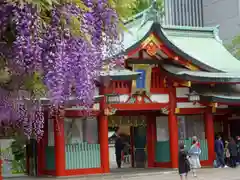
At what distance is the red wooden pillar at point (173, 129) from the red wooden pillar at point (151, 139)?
120 centimetres

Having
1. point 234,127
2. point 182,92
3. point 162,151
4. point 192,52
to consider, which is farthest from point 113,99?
point 234,127

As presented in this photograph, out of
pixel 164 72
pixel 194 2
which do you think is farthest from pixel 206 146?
pixel 194 2

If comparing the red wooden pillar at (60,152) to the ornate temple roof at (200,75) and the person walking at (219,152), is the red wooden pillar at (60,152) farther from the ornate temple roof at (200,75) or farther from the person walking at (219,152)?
the person walking at (219,152)

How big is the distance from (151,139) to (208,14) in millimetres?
40023

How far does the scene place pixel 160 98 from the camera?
57.3ft

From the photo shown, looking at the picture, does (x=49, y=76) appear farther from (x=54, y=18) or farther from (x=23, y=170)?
(x=23, y=170)

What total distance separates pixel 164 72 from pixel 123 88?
1.69 m

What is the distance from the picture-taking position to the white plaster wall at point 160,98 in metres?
17.4

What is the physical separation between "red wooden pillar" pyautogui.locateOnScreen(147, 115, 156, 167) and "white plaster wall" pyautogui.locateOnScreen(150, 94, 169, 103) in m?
1.38

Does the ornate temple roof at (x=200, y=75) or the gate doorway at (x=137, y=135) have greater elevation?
the ornate temple roof at (x=200, y=75)

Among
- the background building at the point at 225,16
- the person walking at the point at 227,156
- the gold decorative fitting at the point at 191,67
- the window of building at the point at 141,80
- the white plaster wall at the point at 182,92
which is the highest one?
the background building at the point at 225,16

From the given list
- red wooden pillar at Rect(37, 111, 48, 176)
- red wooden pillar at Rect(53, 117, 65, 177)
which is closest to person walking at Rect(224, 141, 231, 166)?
→ red wooden pillar at Rect(53, 117, 65, 177)

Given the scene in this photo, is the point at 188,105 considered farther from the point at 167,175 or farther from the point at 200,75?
the point at 167,175

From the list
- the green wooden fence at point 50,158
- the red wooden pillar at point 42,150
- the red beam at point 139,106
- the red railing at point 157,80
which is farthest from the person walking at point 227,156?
the red wooden pillar at point 42,150
